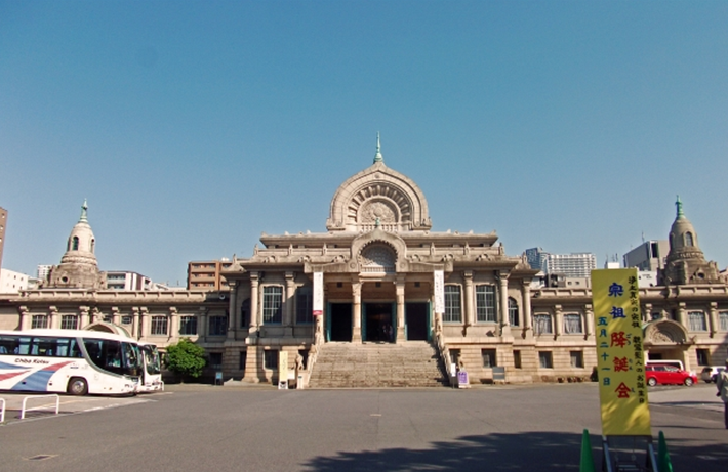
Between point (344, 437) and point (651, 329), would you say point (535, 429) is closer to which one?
point (344, 437)

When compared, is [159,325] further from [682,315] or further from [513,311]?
[682,315]

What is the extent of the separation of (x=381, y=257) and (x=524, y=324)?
44.1 ft

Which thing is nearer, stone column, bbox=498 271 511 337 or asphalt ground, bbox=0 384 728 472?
asphalt ground, bbox=0 384 728 472

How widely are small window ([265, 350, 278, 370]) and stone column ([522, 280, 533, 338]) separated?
66.3ft

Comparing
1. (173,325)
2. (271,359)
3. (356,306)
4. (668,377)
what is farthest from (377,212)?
(668,377)

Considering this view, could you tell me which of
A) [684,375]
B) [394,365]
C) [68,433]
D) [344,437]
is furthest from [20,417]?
[684,375]

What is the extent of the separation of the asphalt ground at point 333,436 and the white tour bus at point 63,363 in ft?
17.0

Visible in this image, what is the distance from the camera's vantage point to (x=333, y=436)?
1506cm

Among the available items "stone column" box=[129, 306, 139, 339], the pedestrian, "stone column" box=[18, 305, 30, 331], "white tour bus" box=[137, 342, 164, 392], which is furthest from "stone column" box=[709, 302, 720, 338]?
"stone column" box=[18, 305, 30, 331]

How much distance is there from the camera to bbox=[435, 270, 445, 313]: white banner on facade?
4531cm

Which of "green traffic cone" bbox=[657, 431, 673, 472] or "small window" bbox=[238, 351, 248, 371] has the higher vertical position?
"small window" bbox=[238, 351, 248, 371]

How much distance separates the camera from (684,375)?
1764 inches

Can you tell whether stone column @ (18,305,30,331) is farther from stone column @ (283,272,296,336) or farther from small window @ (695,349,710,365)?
small window @ (695,349,710,365)

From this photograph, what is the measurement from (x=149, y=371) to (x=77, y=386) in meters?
4.79
